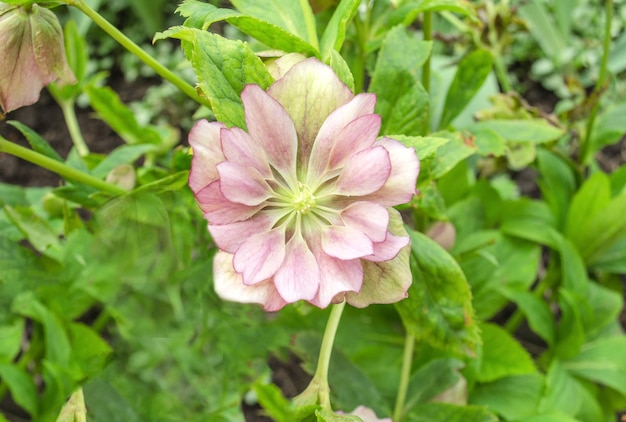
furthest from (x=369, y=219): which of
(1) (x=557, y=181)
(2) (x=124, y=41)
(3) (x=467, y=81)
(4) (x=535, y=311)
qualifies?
(1) (x=557, y=181)

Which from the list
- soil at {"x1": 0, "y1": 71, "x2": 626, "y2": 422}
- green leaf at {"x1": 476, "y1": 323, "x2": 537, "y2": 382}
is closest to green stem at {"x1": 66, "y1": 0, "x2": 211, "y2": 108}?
green leaf at {"x1": 476, "y1": 323, "x2": 537, "y2": 382}

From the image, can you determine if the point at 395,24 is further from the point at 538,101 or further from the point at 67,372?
the point at 538,101

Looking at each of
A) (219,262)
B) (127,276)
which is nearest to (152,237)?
(127,276)

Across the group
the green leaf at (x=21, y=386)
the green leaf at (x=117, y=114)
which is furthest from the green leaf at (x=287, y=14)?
the green leaf at (x=21, y=386)

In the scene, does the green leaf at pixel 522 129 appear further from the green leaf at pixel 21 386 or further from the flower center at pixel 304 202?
the green leaf at pixel 21 386

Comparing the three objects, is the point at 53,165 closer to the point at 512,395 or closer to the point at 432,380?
the point at 432,380

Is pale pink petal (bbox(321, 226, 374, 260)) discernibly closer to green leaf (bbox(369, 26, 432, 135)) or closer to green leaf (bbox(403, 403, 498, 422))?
green leaf (bbox(369, 26, 432, 135))

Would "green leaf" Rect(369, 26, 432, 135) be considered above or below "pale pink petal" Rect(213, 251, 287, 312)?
above
